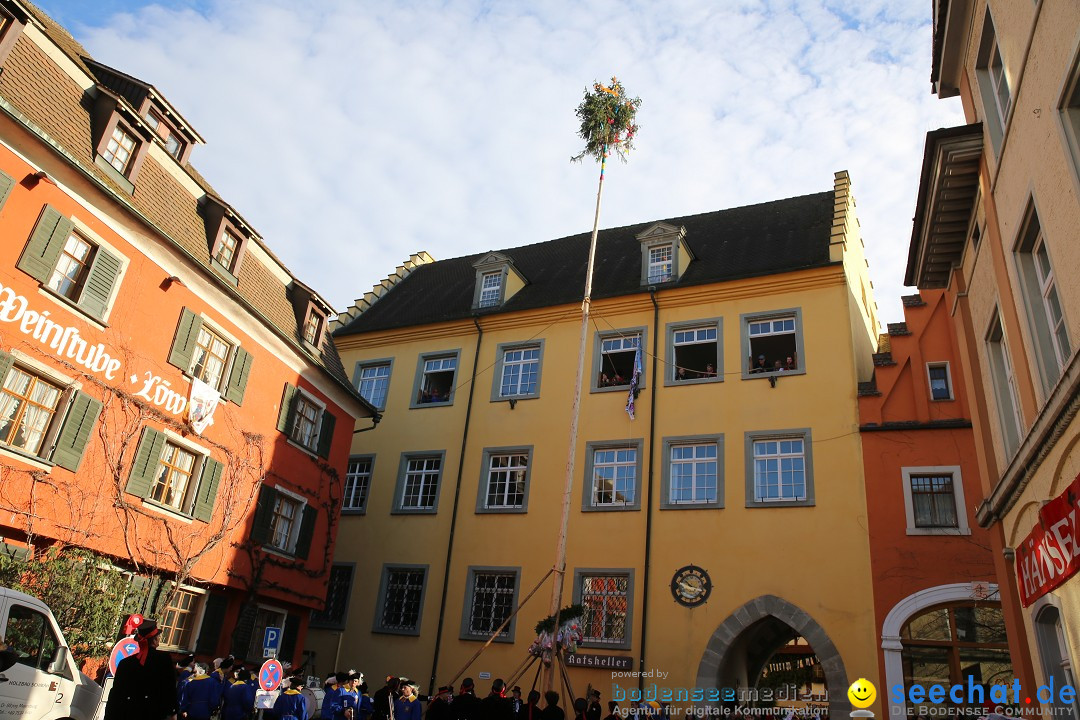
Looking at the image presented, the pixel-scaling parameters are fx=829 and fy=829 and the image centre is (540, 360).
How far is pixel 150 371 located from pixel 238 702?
7517 millimetres

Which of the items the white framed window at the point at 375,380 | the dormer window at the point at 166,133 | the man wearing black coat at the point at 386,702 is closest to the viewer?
the man wearing black coat at the point at 386,702

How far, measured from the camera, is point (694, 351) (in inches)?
953

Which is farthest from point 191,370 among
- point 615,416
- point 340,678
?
point 615,416

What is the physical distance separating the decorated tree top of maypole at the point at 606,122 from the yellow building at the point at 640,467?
343cm

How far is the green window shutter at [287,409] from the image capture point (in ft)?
70.1

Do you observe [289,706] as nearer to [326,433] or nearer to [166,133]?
[326,433]

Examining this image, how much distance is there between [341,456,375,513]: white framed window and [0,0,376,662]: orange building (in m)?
3.16

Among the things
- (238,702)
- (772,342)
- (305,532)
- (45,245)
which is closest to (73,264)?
(45,245)

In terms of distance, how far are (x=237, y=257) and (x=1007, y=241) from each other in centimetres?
1685

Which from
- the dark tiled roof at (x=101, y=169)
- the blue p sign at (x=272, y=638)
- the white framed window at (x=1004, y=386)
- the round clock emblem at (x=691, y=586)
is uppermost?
the dark tiled roof at (x=101, y=169)

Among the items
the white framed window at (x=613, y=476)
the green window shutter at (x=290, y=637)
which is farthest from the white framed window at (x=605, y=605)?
the green window shutter at (x=290, y=637)

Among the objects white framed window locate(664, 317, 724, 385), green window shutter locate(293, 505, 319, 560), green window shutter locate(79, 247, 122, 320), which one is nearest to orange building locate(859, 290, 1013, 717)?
white framed window locate(664, 317, 724, 385)

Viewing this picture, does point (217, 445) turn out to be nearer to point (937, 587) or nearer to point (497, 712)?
point (497, 712)

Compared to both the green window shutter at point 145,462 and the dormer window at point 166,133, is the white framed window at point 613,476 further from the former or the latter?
the dormer window at point 166,133
